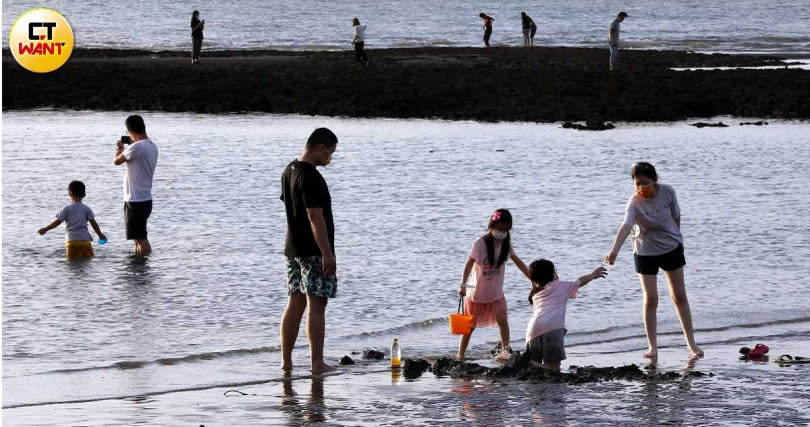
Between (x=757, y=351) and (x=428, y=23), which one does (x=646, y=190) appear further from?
(x=428, y=23)

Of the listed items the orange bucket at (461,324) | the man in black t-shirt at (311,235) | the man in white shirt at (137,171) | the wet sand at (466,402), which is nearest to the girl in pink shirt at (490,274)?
the orange bucket at (461,324)

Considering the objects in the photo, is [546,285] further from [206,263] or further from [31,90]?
[31,90]

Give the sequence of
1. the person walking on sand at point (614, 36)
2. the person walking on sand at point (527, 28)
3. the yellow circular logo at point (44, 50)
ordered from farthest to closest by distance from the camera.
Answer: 1. the person walking on sand at point (527, 28)
2. the yellow circular logo at point (44, 50)
3. the person walking on sand at point (614, 36)

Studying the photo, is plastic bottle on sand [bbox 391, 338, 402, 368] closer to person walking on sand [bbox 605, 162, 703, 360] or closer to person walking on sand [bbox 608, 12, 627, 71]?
person walking on sand [bbox 605, 162, 703, 360]

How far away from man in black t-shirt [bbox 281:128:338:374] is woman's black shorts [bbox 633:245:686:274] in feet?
7.31

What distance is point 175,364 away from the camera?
34.0 feet

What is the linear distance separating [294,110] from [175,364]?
28.3 metres

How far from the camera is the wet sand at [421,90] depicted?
37.2 metres

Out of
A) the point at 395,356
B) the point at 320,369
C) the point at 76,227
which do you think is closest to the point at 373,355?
the point at 395,356

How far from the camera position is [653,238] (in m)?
10.1

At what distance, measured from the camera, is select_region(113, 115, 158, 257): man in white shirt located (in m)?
14.5

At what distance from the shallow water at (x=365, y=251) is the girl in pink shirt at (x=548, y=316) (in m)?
0.71

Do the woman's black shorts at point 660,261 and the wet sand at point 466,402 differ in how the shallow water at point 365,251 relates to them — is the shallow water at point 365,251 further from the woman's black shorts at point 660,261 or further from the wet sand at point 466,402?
the woman's black shorts at point 660,261

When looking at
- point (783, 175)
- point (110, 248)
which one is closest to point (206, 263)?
point (110, 248)
